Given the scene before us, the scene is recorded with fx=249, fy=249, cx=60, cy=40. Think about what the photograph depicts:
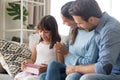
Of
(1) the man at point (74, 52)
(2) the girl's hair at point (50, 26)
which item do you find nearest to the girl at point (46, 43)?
(2) the girl's hair at point (50, 26)

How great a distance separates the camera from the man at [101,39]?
1283 mm

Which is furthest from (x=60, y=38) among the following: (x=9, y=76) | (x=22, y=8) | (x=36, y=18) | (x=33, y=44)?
(x=36, y=18)

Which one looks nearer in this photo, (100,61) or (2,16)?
(100,61)

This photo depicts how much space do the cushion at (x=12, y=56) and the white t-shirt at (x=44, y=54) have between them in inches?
6.5

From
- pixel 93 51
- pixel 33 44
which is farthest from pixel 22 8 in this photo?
pixel 93 51

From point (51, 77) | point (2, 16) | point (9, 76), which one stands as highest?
point (2, 16)

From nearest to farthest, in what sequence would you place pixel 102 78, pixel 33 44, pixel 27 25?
1. pixel 102 78
2. pixel 33 44
3. pixel 27 25

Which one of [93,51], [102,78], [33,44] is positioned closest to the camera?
[102,78]

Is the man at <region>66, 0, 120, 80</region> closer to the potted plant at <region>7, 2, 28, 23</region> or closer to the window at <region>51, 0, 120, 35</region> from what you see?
the potted plant at <region>7, 2, 28, 23</region>

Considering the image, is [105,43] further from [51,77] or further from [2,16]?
[2,16]

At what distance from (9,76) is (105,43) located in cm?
105

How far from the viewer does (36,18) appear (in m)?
3.37

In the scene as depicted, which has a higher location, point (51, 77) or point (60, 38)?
point (60, 38)

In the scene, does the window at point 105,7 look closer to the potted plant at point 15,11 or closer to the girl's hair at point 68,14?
the potted plant at point 15,11
